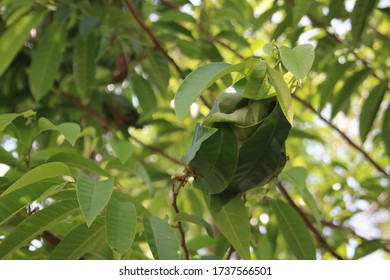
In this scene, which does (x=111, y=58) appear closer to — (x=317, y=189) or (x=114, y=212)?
(x=317, y=189)

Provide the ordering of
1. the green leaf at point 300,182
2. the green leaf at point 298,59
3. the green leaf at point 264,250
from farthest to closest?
the green leaf at point 264,250
the green leaf at point 300,182
the green leaf at point 298,59

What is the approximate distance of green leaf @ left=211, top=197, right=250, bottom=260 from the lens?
1.16 m

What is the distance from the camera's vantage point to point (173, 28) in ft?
6.58

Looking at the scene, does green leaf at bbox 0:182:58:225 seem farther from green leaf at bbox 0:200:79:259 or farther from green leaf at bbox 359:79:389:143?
green leaf at bbox 359:79:389:143

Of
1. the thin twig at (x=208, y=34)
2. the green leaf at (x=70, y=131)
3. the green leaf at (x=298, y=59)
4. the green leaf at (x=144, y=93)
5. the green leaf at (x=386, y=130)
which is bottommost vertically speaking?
the green leaf at (x=386, y=130)

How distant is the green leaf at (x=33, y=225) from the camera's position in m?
1.08

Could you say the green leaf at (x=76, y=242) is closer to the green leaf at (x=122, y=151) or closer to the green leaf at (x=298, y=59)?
the green leaf at (x=122, y=151)

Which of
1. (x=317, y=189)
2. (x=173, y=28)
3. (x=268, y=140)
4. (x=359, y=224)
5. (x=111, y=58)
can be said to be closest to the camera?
(x=268, y=140)

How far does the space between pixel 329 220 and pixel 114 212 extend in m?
1.21

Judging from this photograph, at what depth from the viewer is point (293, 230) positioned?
4.81 ft

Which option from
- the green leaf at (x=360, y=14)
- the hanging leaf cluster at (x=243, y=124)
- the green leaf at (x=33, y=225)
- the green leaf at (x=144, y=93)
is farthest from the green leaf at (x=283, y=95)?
the green leaf at (x=144, y=93)

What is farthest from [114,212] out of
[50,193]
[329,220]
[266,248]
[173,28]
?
[329,220]

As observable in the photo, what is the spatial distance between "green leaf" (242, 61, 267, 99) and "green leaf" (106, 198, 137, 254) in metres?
0.27
